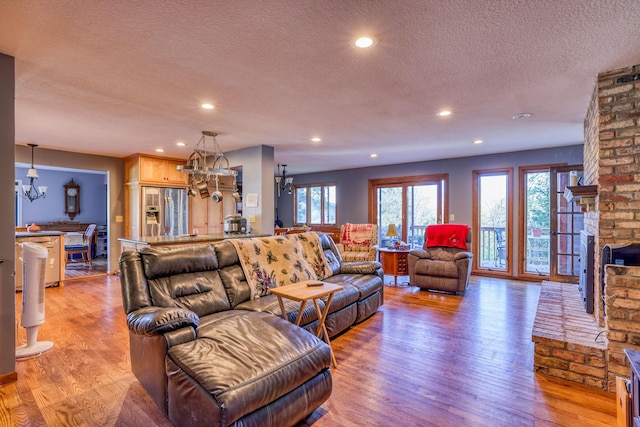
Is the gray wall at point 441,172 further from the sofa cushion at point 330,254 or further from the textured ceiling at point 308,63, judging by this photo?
the sofa cushion at point 330,254

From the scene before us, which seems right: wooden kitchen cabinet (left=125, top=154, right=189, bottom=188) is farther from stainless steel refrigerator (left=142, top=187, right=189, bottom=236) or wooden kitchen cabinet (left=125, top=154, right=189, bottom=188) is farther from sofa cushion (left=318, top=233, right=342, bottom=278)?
sofa cushion (left=318, top=233, right=342, bottom=278)

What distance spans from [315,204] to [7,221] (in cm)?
731

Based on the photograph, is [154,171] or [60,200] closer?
[154,171]

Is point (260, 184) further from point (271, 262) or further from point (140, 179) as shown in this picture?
point (140, 179)

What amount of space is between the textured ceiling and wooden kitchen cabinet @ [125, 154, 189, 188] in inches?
66.8

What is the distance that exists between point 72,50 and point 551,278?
6.65 meters

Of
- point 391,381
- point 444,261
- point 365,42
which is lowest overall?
point 391,381

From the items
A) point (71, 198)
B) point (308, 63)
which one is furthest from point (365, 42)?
point (71, 198)

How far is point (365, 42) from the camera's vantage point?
211 cm

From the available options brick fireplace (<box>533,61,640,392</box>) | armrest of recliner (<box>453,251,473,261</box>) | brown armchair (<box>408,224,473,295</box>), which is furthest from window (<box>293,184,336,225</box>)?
brick fireplace (<box>533,61,640,392</box>)

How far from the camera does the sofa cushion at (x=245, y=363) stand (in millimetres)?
1584

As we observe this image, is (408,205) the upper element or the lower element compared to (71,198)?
lower

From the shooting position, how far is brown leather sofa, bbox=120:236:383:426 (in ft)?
5.36

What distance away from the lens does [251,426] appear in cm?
161
